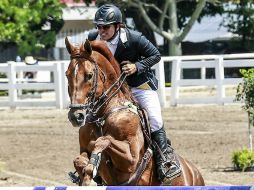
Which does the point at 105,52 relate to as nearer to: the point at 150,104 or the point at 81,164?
the point at 150,104

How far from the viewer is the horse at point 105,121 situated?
7.64m

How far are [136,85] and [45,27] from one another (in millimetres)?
40427

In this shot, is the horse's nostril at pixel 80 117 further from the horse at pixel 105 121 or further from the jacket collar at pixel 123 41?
the jacket collar at pixel 123 41

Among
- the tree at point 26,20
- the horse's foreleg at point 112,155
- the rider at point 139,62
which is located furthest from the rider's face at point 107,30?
the tree at point 26,20

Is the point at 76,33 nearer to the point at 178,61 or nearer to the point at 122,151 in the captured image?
the point at 178,61

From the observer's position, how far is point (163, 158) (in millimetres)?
8578

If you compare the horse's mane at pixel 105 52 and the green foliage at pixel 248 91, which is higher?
the horse's mane at pixel 105 52

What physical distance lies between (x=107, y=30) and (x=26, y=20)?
3042 cm

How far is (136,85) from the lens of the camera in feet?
28.6

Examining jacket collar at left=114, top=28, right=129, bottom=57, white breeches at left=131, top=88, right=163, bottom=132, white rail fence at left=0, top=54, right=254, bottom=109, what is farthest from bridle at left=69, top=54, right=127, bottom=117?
white rail fence at left=0, top=54, right=254, bottom=109

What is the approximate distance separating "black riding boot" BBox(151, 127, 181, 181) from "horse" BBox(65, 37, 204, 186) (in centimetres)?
15

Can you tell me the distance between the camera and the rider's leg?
8.57 metres

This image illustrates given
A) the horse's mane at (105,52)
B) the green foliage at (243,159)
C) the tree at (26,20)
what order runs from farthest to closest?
the tree at (26,20), the green foliage at (243,159), the horse's mane at (105,52)

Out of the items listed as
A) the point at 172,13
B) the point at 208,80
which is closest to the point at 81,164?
the point at 208,80
